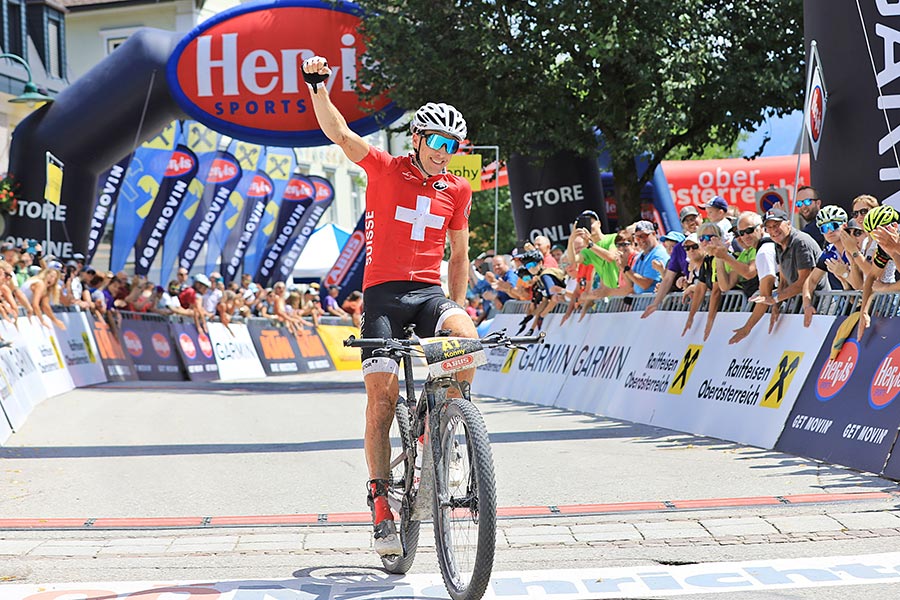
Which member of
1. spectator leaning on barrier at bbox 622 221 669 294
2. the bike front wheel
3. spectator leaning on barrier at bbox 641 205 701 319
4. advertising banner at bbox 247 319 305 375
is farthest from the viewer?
advertising banner at bbox 247 319 305 375

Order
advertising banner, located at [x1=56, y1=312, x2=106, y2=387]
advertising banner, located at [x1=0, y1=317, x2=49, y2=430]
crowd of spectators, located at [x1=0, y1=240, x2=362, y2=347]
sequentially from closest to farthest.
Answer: advertising banner, located at [x1=0, y1=317, x2=49, y2=430], crowd of spectators, located at [x1=0, y1=240, x2=362, y2=347], advertising banner, located at [x1=56, y1=312, x2=106, y2=387]

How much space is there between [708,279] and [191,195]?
24.8m

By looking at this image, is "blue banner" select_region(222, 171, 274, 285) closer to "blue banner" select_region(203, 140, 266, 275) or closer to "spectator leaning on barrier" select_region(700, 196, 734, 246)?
"blue banner" select_region(203, 140, 266, 275)

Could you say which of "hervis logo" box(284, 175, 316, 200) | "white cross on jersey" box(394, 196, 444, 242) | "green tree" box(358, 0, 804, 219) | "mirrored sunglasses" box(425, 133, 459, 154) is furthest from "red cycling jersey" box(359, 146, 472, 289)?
"hervis logo" box(284, 175, 316, 200)

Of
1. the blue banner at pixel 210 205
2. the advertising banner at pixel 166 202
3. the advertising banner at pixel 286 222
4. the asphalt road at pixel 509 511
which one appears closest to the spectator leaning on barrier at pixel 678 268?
the asphalt road at pixel 509 511

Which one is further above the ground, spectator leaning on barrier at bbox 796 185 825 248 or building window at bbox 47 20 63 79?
building window at bbox 47 20 63 79

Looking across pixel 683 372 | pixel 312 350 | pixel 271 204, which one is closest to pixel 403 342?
pixel 683 372

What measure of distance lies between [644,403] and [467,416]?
829cm

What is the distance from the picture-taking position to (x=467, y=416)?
17.0 feet

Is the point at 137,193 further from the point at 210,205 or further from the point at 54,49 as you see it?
the point at 54,49

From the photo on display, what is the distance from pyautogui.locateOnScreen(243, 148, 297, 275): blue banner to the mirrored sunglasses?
1331 inches

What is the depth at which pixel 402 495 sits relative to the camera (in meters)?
5.92

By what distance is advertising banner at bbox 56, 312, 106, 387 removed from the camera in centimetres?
2122

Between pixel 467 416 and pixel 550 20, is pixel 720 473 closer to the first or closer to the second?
pixel 467 416
